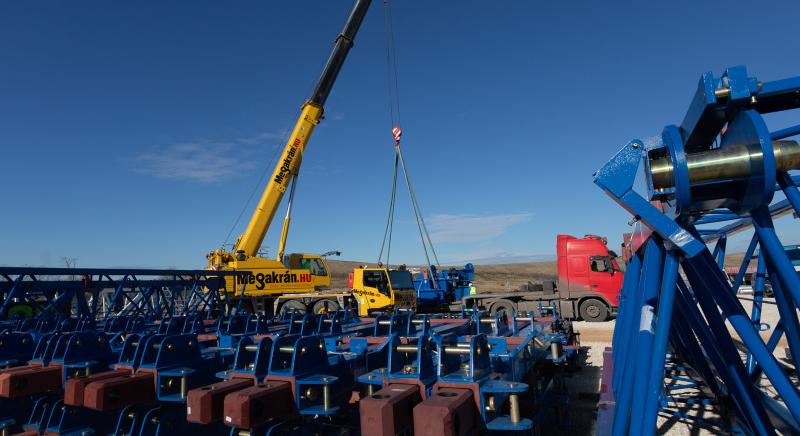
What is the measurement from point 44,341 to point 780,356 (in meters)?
12.5

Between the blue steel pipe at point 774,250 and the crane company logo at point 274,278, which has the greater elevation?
the crane company logo at point 274,278

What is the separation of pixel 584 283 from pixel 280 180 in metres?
12.1

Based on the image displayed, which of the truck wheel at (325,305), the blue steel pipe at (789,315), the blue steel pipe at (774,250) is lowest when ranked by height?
the truck wheel at (325,305)

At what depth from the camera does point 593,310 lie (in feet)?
50.0

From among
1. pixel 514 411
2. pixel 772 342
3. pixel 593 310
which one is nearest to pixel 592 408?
pixel 772 342

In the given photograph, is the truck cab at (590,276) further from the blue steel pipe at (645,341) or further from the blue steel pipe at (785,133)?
the blue steel pipe at (785,133)

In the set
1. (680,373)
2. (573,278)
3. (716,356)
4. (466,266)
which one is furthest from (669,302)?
(466,266)

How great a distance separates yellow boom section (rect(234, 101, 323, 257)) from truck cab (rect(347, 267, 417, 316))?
4.09 metres

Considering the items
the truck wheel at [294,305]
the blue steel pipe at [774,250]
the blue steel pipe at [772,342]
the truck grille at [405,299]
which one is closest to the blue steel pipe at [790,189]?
the blue steel pipe at [774,250]

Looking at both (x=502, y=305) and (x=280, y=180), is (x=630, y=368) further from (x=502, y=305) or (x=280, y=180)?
(x=280, y=180)

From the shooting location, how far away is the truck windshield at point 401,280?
16.7 m

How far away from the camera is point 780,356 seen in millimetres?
8820

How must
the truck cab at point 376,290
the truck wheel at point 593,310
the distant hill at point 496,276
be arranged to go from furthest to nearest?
the distant hill at point 496,276
the truck cab at point 376,290
the truck wheel at point 593,310

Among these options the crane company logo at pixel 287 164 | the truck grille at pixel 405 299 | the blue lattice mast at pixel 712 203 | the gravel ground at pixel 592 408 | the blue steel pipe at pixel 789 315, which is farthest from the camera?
the crane company logo at pixel 287 164
